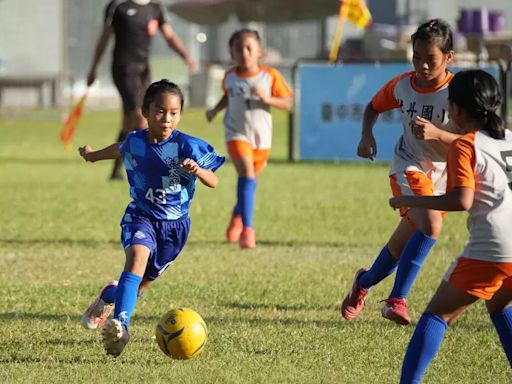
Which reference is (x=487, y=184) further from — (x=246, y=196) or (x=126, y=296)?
(x=246, y=196)

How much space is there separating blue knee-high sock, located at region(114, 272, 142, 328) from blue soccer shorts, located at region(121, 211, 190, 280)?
0.22 meters

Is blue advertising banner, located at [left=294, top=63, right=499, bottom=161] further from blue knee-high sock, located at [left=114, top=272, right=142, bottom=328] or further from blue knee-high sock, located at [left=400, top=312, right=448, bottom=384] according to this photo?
blue knee-high sock, located at [left=400, top=312, right=448, bottom=384]

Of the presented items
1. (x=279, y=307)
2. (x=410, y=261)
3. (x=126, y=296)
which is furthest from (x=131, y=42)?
(x=126, y=296)

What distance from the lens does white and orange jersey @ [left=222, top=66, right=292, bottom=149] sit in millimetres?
10344

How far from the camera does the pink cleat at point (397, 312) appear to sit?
6.78 meters

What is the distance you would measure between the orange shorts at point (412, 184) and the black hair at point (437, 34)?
2.38 ft

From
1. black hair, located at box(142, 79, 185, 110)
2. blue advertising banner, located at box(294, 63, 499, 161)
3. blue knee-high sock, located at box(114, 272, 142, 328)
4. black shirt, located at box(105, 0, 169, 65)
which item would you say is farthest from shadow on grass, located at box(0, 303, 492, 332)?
blue advertising banner, located at box(294, 63, 499, 161)

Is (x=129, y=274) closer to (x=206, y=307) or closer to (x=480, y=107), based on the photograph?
(x=206, y=307)

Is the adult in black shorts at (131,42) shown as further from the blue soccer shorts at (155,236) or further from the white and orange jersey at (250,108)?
the blue soccer shorts at (155,236)

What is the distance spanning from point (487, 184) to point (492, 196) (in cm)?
5

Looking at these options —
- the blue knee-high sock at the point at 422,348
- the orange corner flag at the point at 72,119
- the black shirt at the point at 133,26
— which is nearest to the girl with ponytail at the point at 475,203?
the blue knee-high sock at the point at 422,348

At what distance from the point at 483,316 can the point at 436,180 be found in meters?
0.81

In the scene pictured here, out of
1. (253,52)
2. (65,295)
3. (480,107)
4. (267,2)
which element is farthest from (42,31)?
(480,107)

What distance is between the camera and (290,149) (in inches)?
722
